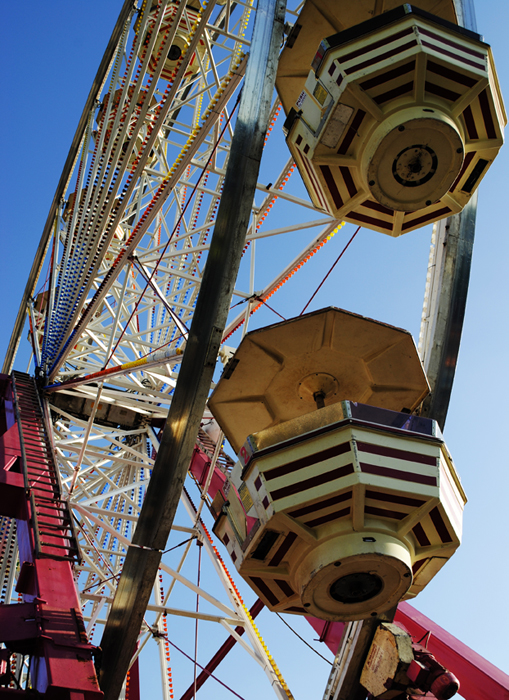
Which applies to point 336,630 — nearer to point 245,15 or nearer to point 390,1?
point 390,1

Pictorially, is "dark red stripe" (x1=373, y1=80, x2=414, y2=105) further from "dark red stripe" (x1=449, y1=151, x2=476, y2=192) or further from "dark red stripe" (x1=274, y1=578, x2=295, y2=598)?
"dark red stripe" (x1=274, y1=578, x2=295, y2=598)

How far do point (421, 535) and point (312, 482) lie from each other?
1.62 metres

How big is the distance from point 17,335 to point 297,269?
13.9m

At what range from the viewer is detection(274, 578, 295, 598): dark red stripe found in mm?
8480

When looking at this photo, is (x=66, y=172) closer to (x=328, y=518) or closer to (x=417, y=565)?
(x=328, y=518)

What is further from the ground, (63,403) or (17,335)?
(17,335)

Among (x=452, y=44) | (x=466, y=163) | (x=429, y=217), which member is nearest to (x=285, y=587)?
(x=429, y=217)

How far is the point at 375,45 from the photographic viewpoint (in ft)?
30.1

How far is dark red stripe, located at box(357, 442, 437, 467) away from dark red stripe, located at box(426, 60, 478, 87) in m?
5.21

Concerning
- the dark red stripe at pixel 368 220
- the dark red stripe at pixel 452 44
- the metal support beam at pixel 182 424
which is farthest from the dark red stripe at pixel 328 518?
the dark red stripe at pixel 452 44

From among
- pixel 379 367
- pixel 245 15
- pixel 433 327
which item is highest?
pixel 245 15

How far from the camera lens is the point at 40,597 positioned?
830cm

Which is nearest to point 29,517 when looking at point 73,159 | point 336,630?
point 336,630

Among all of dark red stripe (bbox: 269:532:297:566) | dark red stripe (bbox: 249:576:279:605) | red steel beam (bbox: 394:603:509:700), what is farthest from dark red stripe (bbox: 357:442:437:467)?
red steel beam (bbox: 394:603:509:700)
